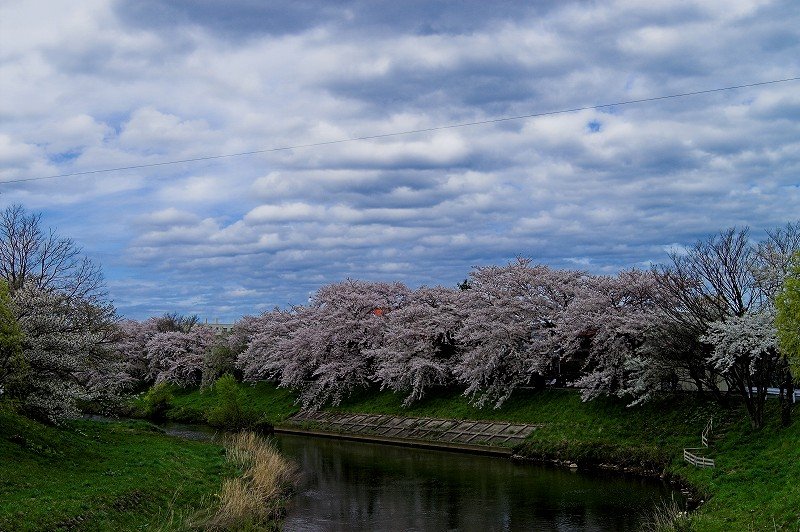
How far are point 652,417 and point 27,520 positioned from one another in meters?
31.5

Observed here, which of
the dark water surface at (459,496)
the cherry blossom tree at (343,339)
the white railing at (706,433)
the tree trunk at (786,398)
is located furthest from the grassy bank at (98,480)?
the cherry blossom tree at (343,339)

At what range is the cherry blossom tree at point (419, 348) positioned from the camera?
2116 inches

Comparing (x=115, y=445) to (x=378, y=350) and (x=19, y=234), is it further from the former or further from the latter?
(x=378, y=350)

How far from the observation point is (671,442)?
34.9 m

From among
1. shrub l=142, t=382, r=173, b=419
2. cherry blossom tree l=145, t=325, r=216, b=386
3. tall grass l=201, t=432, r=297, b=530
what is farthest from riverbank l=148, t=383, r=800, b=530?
cherry blossom tree l=145, t=325, r=216, b=386

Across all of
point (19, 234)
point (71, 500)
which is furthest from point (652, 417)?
point (19, 234)

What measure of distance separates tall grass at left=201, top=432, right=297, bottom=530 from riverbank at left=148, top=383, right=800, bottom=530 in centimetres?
1421

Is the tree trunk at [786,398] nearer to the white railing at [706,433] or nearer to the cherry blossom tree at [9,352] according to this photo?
the white railing at [706,433]

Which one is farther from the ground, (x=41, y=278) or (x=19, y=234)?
(x=19, y=234)

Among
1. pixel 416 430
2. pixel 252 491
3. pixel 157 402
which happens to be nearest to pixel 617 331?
pixel 416 430

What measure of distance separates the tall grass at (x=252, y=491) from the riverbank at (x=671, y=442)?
1421 centimetres

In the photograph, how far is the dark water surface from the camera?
25.9 m

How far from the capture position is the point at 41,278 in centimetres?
4238

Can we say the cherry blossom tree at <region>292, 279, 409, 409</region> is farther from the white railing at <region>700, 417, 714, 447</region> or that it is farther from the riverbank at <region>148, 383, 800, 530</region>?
the white railing at <region>700, 417, 714, 447</region>
